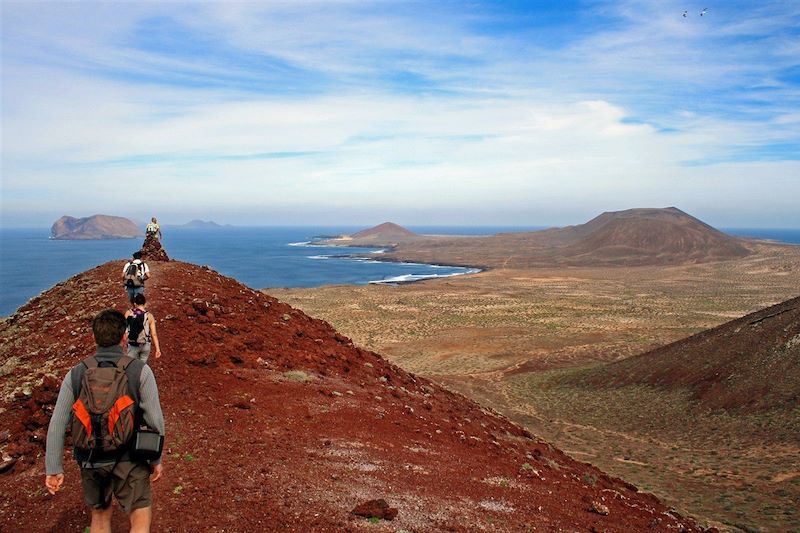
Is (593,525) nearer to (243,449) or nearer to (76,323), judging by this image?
(243,449)

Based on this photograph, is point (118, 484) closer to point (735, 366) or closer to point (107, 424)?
point (107, 424)

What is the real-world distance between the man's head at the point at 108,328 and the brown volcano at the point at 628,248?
119 m

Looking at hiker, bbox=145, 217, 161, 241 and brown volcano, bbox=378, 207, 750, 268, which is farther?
brown volcano, bbox=378, 207, 750, 268

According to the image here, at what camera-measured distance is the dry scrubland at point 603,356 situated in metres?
15.0

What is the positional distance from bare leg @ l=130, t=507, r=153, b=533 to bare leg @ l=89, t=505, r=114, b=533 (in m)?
0.24

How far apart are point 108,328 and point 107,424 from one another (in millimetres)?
779

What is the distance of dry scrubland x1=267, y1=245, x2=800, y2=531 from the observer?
15.0 m

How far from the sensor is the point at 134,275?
36.0ft

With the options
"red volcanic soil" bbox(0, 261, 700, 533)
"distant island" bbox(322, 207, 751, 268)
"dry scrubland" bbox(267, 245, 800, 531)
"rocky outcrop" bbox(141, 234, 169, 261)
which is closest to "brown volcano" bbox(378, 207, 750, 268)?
"distant island" bbox(322, 207, 751, 268)

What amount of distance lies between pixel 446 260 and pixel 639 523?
137 m

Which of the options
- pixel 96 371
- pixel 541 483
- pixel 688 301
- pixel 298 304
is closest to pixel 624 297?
pixel 688 301

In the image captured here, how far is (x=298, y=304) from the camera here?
64938mm

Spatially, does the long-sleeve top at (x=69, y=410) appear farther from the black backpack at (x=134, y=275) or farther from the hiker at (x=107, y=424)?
the black backpack at (x=134, y=275)

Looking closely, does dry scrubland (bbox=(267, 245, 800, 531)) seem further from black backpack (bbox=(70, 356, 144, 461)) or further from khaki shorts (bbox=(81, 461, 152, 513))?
black backpack (bbox=(70, 356, 144, 461))
